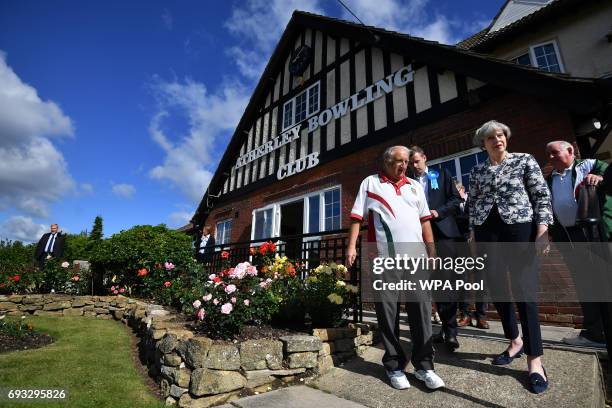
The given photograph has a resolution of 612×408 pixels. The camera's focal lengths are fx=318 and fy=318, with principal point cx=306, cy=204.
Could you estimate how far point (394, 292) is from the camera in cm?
252

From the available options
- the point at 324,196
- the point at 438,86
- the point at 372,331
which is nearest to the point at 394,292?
the point at 372,331

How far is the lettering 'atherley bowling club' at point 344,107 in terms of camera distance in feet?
23.1

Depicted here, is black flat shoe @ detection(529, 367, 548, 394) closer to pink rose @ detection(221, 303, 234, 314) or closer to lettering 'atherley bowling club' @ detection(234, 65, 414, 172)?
pink rose @ detection(221, 303, 234, 314)

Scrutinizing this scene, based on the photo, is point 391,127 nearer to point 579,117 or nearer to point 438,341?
point 579,117

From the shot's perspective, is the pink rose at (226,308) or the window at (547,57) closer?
the pink rose at (226,308)

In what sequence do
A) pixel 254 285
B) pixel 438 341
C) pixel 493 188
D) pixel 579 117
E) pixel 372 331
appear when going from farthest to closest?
pixel 579 117
pixel 372 331
pixel 254 285
pixel 438 341
pixel 493 188

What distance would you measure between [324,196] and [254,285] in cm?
510

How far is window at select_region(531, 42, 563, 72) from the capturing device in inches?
302

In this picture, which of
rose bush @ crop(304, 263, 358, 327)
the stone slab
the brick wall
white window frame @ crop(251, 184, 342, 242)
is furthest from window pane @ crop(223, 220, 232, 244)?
the stone slab

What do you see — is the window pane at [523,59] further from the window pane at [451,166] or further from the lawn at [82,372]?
the lawn at [82,372]

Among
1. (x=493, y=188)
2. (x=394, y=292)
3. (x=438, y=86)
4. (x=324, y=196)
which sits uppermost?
(x=438, y=86)

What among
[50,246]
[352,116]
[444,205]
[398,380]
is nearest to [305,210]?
[352,116]

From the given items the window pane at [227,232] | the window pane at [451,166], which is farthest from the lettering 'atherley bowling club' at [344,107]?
the window pane at [227,232]

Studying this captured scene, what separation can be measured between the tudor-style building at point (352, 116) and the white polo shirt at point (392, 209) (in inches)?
13.9
